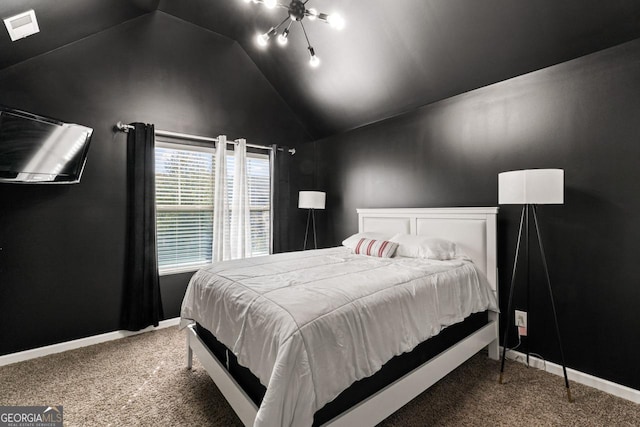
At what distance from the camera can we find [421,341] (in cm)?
170

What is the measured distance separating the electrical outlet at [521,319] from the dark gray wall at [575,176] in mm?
53

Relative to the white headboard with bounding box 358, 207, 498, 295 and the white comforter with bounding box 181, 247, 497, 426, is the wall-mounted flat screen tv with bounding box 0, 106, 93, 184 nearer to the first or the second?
the white comforter with bounding box 181, 247, 497, 426

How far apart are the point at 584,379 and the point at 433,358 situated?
1.24 metres

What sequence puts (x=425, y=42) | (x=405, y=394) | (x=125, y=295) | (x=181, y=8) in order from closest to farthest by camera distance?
(x=405, y=394), (x=425, y=42), (x=125, y=295), (x=181, y=8)

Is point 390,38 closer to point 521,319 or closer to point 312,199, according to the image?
point 312,199

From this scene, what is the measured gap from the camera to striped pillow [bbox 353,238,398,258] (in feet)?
8.87

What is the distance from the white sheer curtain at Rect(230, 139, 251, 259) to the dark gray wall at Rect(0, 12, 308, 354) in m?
0.44

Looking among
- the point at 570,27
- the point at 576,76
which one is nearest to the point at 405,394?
the point at 576,76

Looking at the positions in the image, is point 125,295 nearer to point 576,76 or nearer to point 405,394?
point 405,394

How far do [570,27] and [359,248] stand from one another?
2362 millimetres

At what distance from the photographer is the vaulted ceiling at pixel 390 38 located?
2006 millimetres

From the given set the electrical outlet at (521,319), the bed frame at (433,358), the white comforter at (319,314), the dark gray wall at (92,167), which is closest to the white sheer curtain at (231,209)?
the dark gray wall at (92,167)

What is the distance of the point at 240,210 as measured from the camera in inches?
144

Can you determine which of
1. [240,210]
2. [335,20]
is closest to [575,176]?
[335,20]
